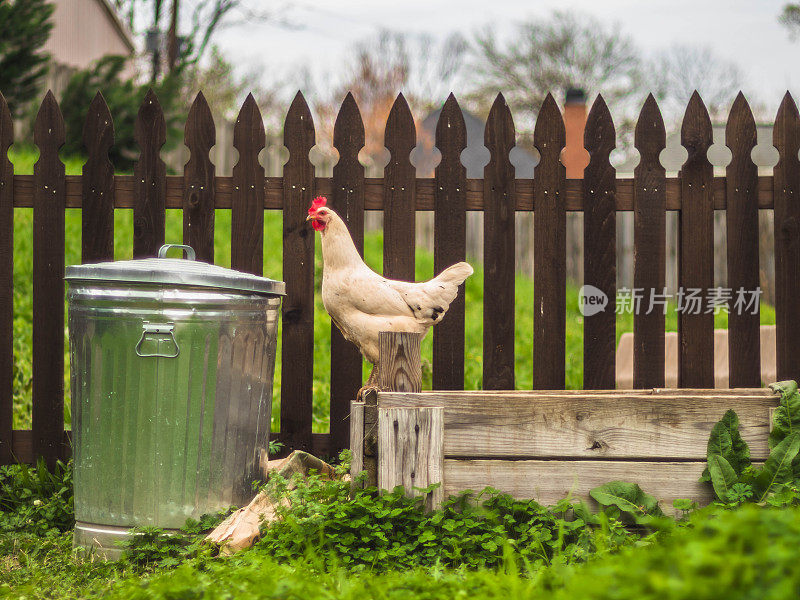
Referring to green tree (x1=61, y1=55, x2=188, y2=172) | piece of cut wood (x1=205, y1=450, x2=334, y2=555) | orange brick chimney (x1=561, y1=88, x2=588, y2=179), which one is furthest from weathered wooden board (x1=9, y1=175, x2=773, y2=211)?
orange brick chimney (x1=561, y1=88, x2=588, y2=179)

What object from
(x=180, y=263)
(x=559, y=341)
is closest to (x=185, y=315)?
(x=180, y=263)

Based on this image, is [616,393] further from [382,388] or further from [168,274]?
[168,274]

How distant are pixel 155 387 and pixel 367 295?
2.98 feet

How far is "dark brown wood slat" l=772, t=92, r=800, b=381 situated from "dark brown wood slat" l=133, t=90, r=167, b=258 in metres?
3.05

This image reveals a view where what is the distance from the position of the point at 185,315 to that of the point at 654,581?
6.49 ft

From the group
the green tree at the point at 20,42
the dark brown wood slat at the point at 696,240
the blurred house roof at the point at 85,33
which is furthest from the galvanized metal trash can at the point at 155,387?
the blurred house roof at the point at 85,33

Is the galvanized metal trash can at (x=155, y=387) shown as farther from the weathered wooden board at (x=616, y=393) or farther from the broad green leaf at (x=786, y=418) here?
the broad green leaf at (x=786, y=418)

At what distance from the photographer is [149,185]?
11.8ft

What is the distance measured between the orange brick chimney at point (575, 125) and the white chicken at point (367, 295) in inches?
491

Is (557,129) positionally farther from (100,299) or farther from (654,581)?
(654,581)

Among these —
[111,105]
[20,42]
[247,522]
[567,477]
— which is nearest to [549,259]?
[567,477]

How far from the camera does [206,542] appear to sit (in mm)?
2584

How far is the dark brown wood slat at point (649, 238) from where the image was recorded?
3.56 meters

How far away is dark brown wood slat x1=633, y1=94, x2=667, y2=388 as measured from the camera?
3.56 metres
